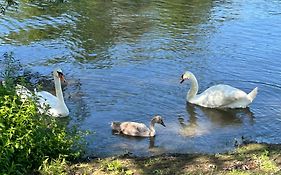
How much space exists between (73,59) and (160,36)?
358 cm

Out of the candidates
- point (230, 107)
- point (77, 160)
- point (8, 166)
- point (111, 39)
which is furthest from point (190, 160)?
point (111, 39)

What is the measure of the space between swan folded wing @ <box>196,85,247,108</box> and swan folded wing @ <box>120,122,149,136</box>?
2335 millimetres

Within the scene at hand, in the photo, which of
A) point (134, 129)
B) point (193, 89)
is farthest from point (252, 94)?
point (134, 129)

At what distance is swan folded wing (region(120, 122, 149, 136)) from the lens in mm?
9594

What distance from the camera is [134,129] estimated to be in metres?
9.60

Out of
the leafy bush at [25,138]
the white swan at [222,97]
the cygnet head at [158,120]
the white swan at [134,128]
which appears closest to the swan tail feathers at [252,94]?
the white swan at [222,97]

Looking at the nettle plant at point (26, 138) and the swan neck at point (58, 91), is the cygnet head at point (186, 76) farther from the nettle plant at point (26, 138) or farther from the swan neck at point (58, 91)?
the nettle plant at point (26, 138)

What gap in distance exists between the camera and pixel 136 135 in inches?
383

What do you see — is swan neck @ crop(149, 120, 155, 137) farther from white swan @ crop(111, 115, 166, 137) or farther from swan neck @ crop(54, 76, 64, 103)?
swan neck @ crop(54, 76, 64, 103)

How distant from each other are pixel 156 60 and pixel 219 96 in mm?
3557

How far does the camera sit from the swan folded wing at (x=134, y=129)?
9594mm

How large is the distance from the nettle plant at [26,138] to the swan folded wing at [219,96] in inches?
185

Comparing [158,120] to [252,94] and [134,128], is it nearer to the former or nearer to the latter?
[134,128]

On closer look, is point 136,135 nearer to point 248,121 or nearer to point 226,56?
point 248,121
